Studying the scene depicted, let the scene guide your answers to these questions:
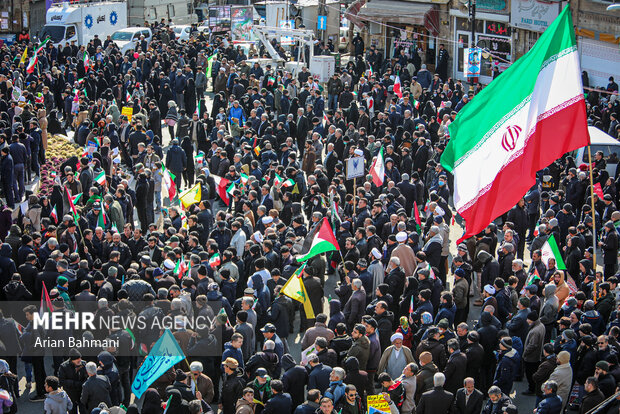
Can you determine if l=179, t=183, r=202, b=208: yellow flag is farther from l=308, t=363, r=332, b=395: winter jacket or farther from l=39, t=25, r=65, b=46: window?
l=39, t=25, r=65, b=46: window

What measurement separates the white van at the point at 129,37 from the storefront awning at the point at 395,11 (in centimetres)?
880

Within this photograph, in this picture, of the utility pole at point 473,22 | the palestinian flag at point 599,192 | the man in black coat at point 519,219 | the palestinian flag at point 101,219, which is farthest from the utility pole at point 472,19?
the palestinian flag at point 101,219

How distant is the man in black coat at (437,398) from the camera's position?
10336 mm

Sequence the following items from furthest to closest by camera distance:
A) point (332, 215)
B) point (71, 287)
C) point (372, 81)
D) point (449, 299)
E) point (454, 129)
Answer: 1. point (372, 81)
2. point (332, 215)
3. point (71, 287)
4. point (449, 299)
5. point (454, 129)

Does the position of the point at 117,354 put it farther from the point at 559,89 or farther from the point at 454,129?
the point at 559,89

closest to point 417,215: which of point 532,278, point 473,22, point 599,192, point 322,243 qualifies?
point 532,278

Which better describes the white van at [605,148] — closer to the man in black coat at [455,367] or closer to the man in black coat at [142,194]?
the man in black coat at [142,194]

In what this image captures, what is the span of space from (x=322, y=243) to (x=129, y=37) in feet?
77.3

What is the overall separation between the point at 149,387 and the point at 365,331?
2.76 metres

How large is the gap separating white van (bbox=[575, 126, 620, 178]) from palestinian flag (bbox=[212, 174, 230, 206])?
8.03 metres

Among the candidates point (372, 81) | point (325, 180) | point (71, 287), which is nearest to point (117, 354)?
point (71, 287)

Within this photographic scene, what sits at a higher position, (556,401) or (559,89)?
(559,89)

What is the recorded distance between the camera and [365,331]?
37.0 feet

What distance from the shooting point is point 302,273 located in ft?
43.2
